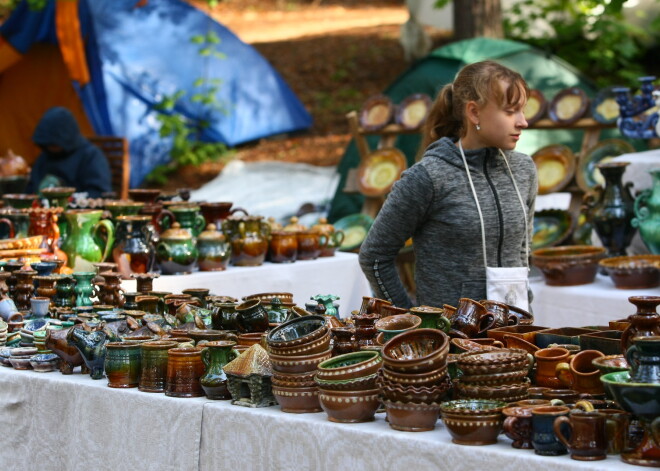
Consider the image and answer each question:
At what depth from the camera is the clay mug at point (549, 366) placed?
249 cm

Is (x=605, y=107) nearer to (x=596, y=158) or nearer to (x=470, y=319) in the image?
(x=596, y=158)

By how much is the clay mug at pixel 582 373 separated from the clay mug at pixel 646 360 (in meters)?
0.25

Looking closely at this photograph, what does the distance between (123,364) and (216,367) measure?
32 centimetres

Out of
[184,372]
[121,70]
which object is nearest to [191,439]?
[184,372]

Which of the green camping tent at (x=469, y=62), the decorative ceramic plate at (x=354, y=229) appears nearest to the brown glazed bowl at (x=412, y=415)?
the decorative ceramic plate at (x=354, y=229)

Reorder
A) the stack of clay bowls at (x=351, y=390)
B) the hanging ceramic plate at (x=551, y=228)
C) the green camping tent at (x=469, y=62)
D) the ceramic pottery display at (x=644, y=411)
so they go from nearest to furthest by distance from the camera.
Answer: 1. the ceramic pottery display at (x=644, y=411)
2. the stack of clay bowls at (x=351, y=390)
3. the hanging ceramic plate at (x=551, y=228)
4. the green camping tent at (x=469, y=62)

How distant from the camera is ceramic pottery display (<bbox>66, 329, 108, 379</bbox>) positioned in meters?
3.00

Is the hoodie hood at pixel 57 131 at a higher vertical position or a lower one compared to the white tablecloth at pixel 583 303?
higher

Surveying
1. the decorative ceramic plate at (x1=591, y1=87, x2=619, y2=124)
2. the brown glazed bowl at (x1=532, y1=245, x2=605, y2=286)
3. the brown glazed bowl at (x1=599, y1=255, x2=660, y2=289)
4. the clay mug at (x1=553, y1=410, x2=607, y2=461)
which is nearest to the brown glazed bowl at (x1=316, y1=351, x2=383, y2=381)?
the clay mug at (x1=553, y1=410, x2=607, y2=461)

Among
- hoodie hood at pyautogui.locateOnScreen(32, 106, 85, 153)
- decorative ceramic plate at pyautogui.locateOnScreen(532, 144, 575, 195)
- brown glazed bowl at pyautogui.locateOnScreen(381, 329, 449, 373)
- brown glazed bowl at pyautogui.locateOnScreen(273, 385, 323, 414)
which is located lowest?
brown glazed bowl at pyautogui.locateOnScreen(273, 385, 323, 414)

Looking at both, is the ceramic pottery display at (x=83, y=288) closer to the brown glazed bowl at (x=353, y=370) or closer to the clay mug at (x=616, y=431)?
the brown glazed bowl at (x=353, y=370)

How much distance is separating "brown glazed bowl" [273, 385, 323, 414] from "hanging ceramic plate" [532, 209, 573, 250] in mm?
3638

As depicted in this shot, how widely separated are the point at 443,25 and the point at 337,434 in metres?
13.1

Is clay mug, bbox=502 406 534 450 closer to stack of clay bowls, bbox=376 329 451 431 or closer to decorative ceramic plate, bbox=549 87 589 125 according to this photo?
stack of clay bowls, bbox=376 329 451 431
